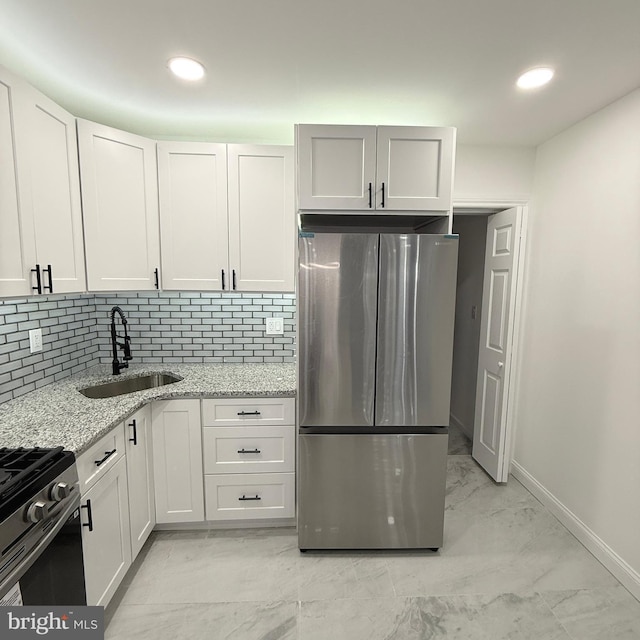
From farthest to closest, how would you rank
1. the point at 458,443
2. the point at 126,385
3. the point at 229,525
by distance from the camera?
the point at 458,443 → the point at 126,385 → the point at 229,525

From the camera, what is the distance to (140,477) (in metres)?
1.90

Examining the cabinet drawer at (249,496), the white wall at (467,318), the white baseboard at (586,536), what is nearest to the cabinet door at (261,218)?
the cabinet drawer at (249,496)

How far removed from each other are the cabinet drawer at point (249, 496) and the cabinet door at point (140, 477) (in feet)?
1.05


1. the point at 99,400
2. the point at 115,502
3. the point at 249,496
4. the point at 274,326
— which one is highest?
the point at 274,326

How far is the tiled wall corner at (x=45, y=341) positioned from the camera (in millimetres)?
1797

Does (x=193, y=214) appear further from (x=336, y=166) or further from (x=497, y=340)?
(x=497, y=340)

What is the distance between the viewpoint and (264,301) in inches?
102

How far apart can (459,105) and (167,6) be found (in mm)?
1510

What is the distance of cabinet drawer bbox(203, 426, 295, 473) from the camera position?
2.07 m

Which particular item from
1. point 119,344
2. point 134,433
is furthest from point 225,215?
point 134,433

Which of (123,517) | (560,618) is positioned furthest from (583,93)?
(123,517)

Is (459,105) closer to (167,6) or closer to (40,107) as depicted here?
(167,6)

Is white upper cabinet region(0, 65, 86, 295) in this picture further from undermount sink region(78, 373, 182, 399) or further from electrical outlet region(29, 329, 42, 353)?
undermount sink region(78, 373, 182, 399)

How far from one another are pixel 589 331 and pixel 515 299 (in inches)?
22.0
